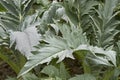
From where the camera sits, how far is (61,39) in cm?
172

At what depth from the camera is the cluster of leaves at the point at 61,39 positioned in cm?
163

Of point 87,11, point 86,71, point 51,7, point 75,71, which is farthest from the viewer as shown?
point 75,71

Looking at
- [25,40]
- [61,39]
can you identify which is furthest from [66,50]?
[25,40]

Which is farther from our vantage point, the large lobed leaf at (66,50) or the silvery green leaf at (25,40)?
the silvery green leaf at (25,40)

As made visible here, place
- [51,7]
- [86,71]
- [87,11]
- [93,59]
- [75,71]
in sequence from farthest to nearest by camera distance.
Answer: [75,71], [51,7], [87,11], [86,71], [93,59]

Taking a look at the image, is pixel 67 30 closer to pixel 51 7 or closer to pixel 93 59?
pixel 93 59

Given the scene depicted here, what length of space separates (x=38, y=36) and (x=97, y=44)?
14.0 inches

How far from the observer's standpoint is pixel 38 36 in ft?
5.78

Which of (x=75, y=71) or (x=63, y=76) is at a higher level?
(x=63, y=76)

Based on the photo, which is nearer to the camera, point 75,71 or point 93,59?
point 93,59

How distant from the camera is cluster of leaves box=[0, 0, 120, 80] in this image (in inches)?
64.1

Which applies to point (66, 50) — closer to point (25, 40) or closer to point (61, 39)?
point (61, 39)

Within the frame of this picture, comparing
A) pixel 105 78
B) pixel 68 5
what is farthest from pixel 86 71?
pixel 68 5

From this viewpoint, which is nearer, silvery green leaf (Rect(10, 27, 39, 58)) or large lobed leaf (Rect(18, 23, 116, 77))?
large lobed leaf (Rect(18, 23, 116, 77))
